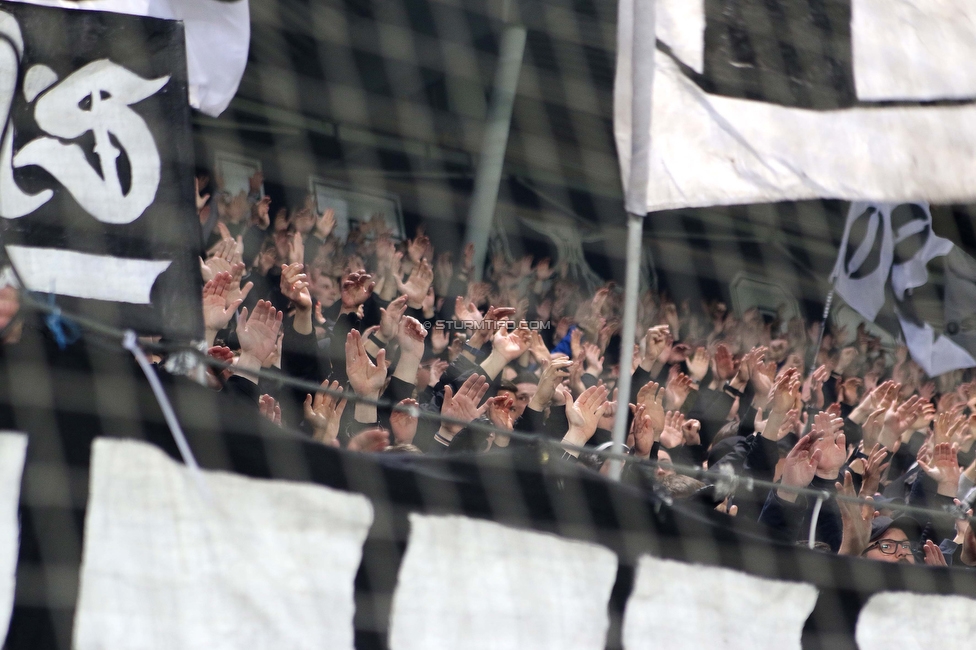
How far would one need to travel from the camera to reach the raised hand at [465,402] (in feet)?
7.25

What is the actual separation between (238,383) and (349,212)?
2493 millimetres

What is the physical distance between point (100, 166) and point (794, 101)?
42.6 inches

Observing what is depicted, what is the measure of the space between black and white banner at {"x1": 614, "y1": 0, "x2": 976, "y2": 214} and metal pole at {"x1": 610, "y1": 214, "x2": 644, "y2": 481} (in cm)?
4

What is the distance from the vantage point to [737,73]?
177 centimetres

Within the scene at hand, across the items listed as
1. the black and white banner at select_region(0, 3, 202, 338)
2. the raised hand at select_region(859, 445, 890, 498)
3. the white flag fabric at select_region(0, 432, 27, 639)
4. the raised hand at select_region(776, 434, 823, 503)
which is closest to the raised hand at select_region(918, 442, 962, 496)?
the raised hand at select_region(859, 445, 890, 498)

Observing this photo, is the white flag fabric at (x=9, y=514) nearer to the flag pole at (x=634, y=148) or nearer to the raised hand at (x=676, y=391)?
the flag pole at (x=634, y=148)

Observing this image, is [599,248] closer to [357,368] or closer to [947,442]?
[947,442]

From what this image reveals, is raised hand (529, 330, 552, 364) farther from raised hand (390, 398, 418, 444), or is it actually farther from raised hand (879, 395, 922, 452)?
raised hand (879, 395, 922, 452)

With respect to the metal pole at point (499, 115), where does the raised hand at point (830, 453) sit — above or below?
below

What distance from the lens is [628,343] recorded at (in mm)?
1672

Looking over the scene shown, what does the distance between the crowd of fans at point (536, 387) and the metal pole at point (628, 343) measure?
0.02 m

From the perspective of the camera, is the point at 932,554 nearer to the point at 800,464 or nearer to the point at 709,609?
the point at 800,464

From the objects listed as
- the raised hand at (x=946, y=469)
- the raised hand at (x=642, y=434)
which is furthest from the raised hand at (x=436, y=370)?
the raised hand at (x=946, y=469)

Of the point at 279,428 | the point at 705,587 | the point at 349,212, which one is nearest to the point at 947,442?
the point at 705,587
